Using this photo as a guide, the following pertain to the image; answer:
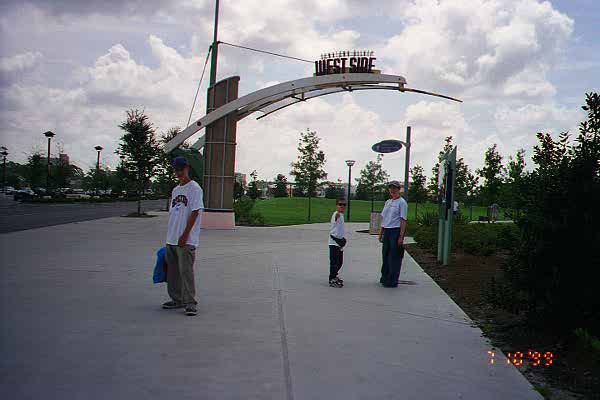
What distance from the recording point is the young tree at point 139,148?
99.3ft

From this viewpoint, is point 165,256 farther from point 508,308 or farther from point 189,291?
point 508,308

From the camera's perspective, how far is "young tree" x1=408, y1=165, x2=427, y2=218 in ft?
137

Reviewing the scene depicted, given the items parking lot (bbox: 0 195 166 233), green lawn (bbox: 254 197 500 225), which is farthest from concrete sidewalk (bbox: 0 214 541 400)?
green lawn (bbox: 254 197 500 225)

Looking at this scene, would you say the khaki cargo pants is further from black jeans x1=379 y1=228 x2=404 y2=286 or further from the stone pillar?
the stone pillar

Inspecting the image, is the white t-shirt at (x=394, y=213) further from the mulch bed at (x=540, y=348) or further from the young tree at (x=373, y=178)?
the young tree at (x=373, y=178)

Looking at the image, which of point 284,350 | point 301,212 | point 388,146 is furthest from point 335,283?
point 301,212

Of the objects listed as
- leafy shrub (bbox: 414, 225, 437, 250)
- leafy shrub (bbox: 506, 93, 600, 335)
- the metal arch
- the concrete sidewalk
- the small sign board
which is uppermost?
the metal arch

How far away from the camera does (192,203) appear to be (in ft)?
20.7

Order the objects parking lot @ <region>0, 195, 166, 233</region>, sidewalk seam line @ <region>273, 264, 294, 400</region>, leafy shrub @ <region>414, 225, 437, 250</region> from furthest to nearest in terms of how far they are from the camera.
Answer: parking lot @ <region>0, 195, 166, 233</region>
leafy shrub @ <region>414, 225, 437, 250</region>
sidewalk seam line @ <region>273, 264, 294, 400</region>

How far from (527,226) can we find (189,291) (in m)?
3.63

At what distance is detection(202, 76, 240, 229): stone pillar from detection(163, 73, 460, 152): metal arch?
610 mm

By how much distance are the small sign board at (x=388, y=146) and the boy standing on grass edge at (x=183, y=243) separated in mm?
14234

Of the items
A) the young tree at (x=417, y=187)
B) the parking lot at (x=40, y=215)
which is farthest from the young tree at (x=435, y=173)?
the parking lot at (x=40, y=215)

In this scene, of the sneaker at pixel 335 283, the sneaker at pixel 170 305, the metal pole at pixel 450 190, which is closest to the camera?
the sneaker at pixel 170 305
